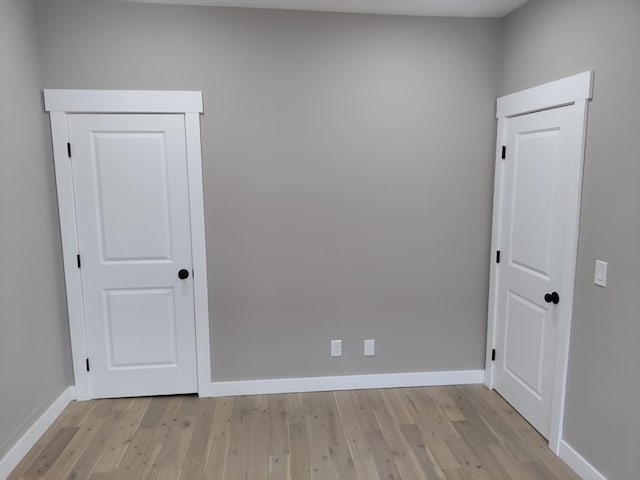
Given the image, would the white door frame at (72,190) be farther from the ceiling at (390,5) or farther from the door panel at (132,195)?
the ceiling at (390,5)

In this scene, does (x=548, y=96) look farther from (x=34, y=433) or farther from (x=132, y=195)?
(x=34, y=433)

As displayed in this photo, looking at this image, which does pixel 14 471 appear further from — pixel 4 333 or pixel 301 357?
pixel 301 357

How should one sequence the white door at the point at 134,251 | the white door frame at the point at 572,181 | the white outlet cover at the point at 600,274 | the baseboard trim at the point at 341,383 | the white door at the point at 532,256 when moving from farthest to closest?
the baseboard trim at the point at 341,383 → the white door at the point at 134,251 → the white door at the point at 532,256 → the white door frame at the point at 572,181 → the white outlet cover at the point at 600,274

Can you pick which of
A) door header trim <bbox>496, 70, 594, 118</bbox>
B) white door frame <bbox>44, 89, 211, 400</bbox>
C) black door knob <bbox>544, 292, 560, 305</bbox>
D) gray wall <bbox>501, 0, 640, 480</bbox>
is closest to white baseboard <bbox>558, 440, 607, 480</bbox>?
gray wall <bbox>501, 0, 640, 480</bbox>

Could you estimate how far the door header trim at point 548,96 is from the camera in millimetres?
2137

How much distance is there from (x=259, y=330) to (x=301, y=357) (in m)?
0.38

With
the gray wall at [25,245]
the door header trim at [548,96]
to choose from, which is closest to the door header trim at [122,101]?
the gray wall at [25,245]

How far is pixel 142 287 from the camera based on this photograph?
2916 millimetres

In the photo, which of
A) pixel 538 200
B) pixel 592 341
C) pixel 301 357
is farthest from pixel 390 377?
pixel 538 200

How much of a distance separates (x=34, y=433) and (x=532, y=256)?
3.23m

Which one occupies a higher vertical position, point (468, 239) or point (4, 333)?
point (468, 239)

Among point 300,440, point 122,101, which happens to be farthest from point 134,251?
point 300,440

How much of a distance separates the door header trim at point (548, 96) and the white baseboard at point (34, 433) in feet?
11.7

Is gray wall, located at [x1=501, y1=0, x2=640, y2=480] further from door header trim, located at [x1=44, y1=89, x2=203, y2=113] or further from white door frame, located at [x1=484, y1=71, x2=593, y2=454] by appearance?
door header trim, located at [x1=44, y1=89, x2=203, y2=113]
